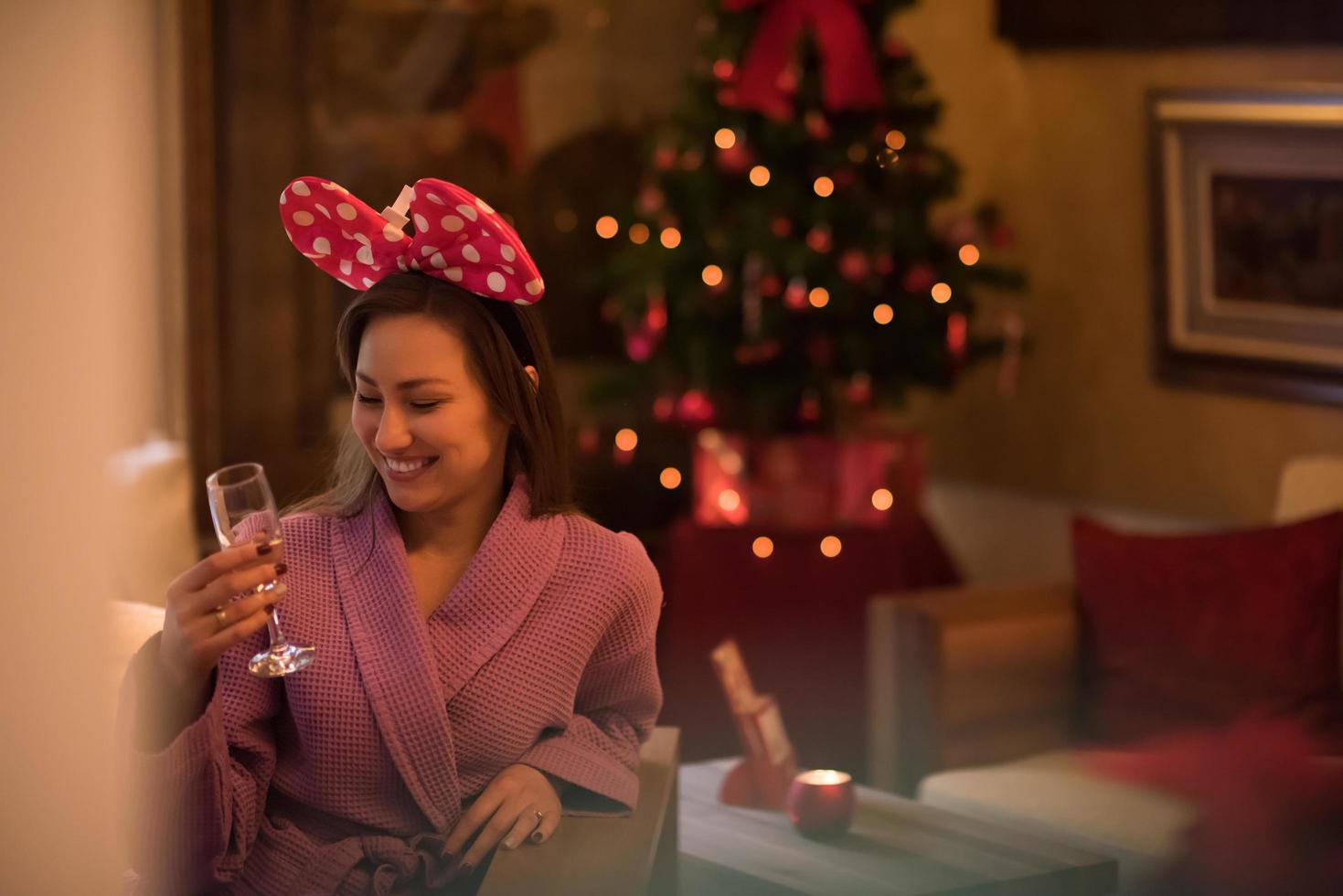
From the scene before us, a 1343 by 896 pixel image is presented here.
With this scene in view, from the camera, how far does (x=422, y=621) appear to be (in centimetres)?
134

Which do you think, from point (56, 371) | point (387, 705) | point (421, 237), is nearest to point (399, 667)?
point (387, 705)

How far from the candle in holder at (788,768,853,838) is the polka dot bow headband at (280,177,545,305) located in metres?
0.92

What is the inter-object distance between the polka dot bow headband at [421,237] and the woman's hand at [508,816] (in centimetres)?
41

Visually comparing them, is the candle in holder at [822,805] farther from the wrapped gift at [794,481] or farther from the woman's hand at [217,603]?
the wrapped gift at [794,481]

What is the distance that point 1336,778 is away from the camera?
220 cm

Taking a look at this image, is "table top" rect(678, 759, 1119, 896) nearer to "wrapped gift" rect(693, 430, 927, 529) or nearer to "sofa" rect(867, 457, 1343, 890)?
"sofa" rect(867, 457, 1343, 890)

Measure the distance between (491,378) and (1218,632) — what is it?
165 cm

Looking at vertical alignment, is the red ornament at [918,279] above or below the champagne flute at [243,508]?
above

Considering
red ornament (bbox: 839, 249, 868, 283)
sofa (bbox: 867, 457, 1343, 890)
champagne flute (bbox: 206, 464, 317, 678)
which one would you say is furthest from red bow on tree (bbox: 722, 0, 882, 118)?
champagne flute (bbox: 206, 464, 317, 678)

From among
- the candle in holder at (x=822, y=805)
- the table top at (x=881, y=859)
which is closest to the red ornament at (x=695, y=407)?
the table top at (x=881, y=859)

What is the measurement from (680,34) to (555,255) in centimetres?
72

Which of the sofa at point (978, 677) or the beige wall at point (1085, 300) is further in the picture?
the beige wall at point (1085, 300)

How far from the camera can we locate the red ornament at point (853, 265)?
358 cm

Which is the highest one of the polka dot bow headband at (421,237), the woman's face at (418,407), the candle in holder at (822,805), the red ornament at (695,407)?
the polka dot bow headband at (421,237)
